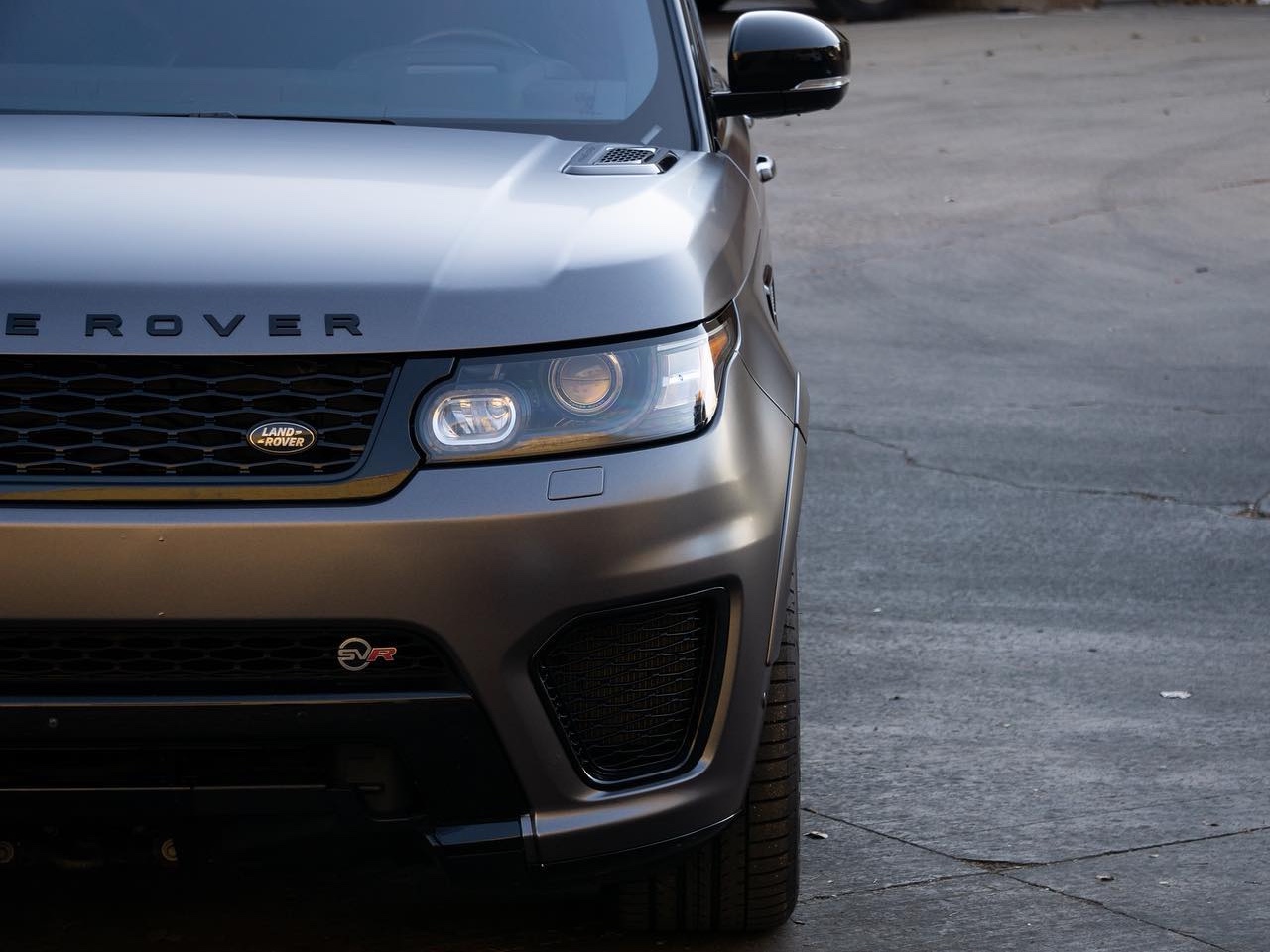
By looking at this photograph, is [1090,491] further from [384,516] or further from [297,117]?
[384,516]

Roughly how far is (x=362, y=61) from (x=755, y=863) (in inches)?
Answer: 68.8

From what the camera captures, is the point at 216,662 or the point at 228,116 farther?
the point at 228,116

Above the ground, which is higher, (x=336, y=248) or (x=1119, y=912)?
(x=336, y=248)

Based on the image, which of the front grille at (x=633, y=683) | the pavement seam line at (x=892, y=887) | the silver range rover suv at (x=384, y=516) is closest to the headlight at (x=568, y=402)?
the silver range rover suv at (x=384, y=516)

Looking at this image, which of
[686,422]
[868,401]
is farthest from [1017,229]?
[686,422]

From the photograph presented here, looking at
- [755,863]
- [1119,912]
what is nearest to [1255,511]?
[1119,912]

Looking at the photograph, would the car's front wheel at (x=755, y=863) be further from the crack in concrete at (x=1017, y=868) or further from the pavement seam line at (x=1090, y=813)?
the pavement seam line at (x=1090, y=813)

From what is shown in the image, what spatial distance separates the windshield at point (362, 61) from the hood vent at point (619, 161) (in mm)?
218

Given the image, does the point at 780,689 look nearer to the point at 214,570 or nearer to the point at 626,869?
the point at 626,869

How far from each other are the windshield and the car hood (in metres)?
0.51

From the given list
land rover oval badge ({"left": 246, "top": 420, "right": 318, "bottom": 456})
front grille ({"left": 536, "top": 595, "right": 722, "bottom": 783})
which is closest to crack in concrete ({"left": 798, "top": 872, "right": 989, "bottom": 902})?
front grille ({"left": 536, "top": 595, "right": 722, "bottom": 783})

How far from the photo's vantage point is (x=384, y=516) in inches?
99.7

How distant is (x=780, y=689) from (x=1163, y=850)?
3.33ft

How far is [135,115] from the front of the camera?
3.63 meters
